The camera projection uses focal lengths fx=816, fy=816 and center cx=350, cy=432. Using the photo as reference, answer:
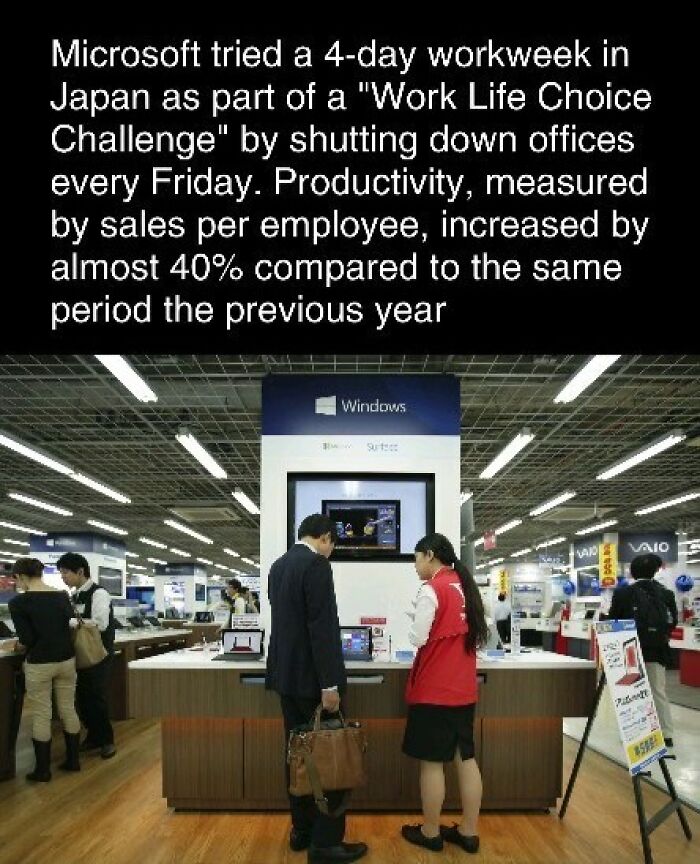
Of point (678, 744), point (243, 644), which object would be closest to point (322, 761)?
point (243, 644)

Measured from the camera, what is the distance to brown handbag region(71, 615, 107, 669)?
671 centimetres

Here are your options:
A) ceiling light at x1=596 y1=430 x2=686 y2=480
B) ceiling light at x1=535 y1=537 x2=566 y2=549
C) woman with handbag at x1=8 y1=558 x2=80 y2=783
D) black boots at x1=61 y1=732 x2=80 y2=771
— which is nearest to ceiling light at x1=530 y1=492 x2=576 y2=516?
ceiling light at x1=596 y1=430 x2=686 y2=480

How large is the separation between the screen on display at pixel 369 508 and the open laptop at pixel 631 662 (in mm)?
1747

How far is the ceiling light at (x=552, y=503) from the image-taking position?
17.6 meters

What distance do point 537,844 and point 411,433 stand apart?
2788mm

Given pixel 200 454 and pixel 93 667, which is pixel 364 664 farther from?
pixel 200 454

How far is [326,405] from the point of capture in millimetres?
6062

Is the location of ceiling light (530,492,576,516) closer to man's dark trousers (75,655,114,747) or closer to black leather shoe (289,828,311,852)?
man's dark trousers (75,655,114,747)
